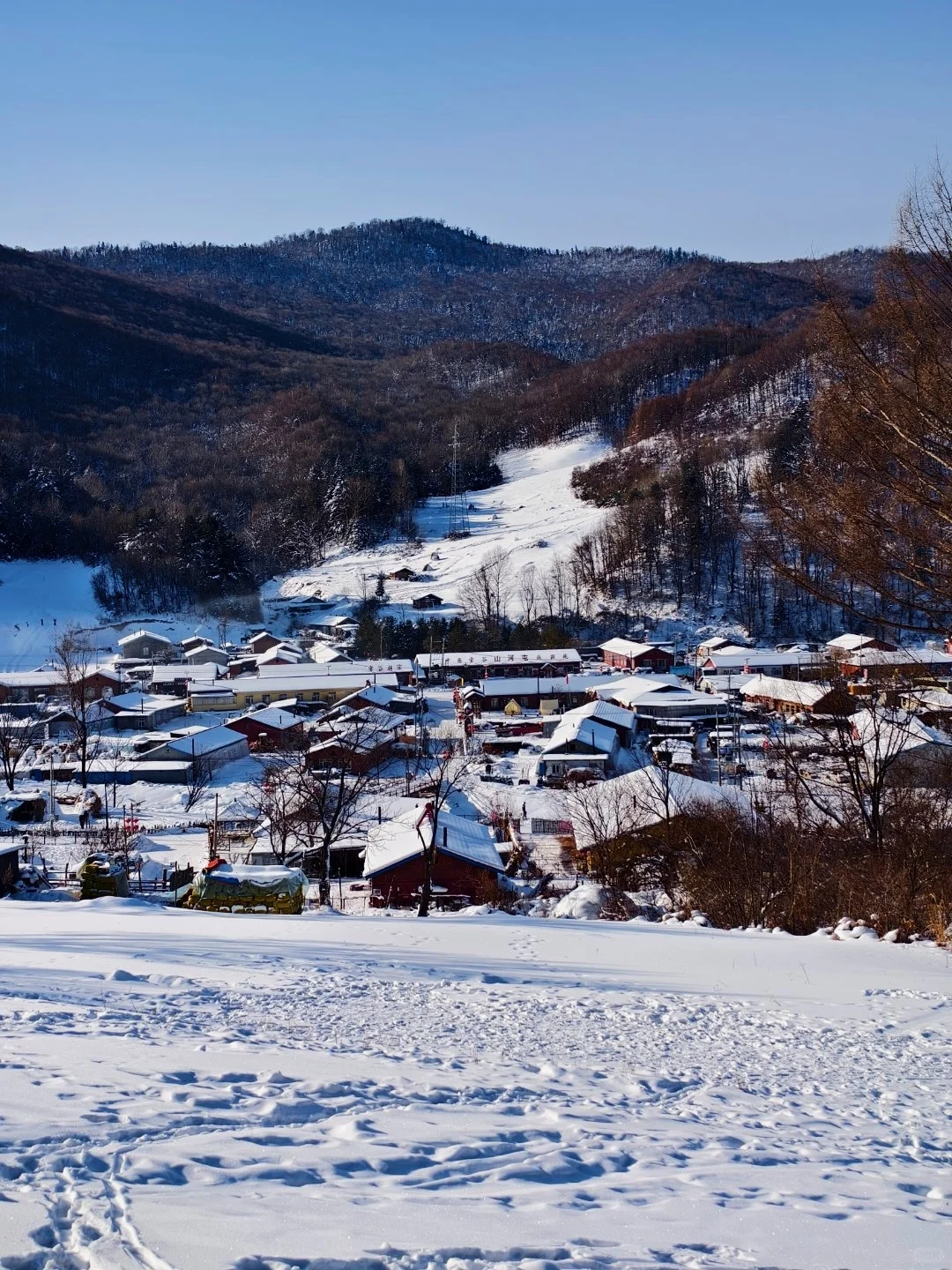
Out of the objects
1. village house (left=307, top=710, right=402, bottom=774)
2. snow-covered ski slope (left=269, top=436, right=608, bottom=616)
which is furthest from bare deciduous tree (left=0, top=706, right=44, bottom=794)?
snow-covered ski slope (left=269, top=436, right=608, bottom=616)

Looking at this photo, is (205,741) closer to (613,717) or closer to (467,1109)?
(613,717)

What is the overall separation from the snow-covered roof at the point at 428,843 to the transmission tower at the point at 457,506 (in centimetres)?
5475

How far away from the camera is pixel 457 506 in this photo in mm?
81875

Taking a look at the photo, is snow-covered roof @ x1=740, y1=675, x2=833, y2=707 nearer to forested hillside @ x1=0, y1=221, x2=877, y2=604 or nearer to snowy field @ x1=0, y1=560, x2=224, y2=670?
forested hillside @ x1=0, y1=221, x2=877, y2=604

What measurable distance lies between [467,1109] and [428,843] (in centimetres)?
1173

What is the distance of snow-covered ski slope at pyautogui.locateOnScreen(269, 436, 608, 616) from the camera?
6159 cm

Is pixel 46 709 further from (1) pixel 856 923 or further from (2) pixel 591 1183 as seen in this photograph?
(2) pixel 591 1183

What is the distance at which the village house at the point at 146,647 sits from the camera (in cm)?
5059

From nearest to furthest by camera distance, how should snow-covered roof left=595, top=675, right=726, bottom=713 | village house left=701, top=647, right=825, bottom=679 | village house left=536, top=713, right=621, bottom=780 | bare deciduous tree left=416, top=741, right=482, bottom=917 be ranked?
bare deciduous tree left=416, top=741, right=482, bottom=917
village house left=536, top=713, right=621, bottom=780
snow-covered roof left=595, top=675, right=726, bottom=713
village house left=701, top=647, right=825, bottom=679

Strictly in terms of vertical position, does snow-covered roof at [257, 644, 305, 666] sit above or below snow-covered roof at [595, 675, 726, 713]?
above

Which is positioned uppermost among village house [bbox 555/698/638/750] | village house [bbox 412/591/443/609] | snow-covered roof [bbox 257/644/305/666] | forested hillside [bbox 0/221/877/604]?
forested hillside [bbox 0/221/877/604]

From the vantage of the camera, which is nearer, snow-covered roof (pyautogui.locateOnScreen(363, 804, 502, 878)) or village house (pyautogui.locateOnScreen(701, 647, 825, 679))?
snow-covered roof (pyautogui.locateOnScreen(363, 804, 502, 878))

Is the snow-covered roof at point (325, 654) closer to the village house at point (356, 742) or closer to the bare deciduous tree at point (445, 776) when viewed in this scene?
the village house at point (356, 742)

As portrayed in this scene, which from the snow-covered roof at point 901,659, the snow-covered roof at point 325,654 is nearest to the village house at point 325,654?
the snow-covered roof at point 325,654
